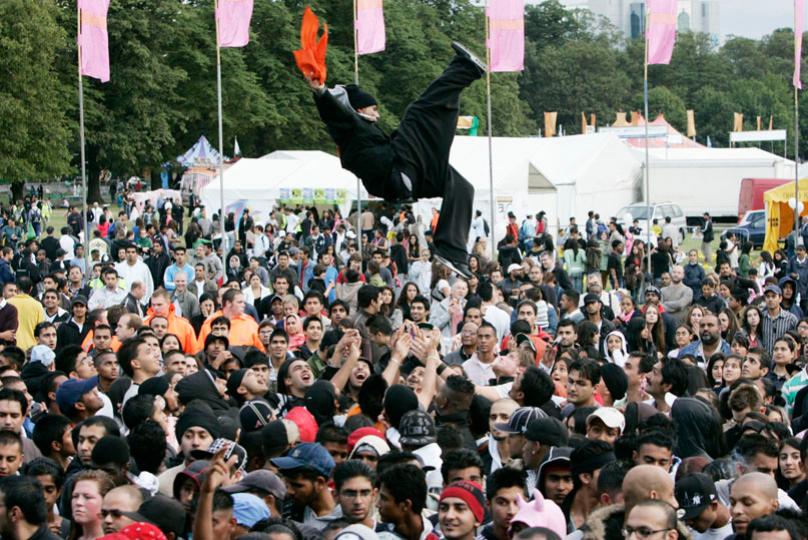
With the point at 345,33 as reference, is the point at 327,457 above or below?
below

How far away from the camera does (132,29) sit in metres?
47.0

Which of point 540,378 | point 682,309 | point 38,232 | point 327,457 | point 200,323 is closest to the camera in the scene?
point 327,457

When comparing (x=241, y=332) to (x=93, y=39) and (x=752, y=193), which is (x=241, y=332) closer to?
(x=93, y=39)

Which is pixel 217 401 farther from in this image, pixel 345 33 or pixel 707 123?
pixel 707 123

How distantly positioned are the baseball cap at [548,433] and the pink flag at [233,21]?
15983 mm

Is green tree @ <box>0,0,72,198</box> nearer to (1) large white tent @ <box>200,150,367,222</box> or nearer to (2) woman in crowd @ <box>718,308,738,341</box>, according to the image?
(1) large white tent @ <box>200,150,367,222</box>

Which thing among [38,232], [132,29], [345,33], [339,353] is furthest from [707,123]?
[339,353]

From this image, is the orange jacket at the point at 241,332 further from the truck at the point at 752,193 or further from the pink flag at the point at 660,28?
the truck at the point at 752,193

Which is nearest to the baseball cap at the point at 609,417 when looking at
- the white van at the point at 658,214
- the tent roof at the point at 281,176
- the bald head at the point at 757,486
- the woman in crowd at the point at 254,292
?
the bald head at the point at 757,486

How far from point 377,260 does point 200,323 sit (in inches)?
158

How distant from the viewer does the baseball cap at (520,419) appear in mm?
6766

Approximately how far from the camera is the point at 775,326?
12.9 m

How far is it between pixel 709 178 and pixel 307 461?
1628 inches

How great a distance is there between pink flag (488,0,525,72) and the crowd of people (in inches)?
294
